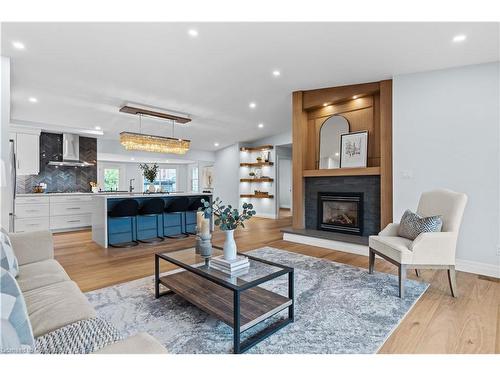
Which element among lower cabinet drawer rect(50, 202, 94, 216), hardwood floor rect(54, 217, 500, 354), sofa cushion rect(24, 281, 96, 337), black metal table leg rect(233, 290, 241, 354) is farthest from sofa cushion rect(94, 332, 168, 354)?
lower cabinet drawer rect(50, 202, 94, 216)

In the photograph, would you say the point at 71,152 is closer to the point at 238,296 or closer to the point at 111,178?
the point at 111,178

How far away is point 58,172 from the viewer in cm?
642

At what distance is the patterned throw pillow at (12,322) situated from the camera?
846 mm

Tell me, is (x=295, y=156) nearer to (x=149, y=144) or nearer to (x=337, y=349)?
(x=149, y=144)

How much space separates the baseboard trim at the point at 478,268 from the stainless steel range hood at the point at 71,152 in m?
7.84

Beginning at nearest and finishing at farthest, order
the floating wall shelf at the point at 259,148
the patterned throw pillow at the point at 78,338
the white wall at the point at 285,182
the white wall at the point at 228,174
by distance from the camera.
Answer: the patterned throw pillow at the point at 78,338 < the floating wall shelf at the point at 259,148 < the white wall at the point at 228,174 < the white wall at the point at 285,182

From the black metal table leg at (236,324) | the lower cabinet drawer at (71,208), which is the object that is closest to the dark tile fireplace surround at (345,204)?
the black metal table leg at (236,324)

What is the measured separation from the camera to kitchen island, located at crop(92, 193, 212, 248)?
4.48m

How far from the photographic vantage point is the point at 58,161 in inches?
250

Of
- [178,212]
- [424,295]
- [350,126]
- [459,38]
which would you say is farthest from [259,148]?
[424,295]

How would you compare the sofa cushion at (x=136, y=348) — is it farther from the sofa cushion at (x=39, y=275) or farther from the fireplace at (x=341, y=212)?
the fireplace at (x=341, y=212)

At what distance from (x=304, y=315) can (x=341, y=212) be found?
9.51ft

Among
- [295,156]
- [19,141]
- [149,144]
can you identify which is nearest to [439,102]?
[295,156]
